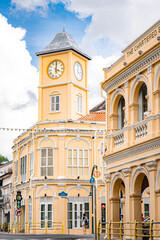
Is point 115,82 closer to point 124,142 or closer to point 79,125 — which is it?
point 124,142

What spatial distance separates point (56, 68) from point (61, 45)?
2391 millimetres

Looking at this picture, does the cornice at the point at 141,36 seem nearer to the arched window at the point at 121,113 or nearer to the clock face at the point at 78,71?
the arched window at the point at 121,113

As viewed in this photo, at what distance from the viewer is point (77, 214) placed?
39.6 meters

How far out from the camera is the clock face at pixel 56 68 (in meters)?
44.5

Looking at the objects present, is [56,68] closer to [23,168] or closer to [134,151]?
[23,168]

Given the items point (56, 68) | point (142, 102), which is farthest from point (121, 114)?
point (56, 68)

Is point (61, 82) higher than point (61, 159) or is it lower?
higher

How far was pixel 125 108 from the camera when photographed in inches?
852

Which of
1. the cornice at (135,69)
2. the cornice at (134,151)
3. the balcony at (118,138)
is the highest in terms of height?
the cornice at (135,69)

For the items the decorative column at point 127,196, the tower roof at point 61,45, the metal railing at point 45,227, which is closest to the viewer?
the decorative column at point 127,196

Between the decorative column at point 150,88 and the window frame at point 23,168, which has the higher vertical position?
the decorative column at point 150,88

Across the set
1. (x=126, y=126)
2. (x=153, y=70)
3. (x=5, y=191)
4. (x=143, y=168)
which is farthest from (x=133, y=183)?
(x=5, y=191)

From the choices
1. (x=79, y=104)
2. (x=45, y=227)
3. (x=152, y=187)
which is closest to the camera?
(x=152, y=187)

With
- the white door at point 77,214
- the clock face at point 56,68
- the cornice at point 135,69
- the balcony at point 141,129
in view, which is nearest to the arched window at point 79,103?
the clock face at point 56,68
